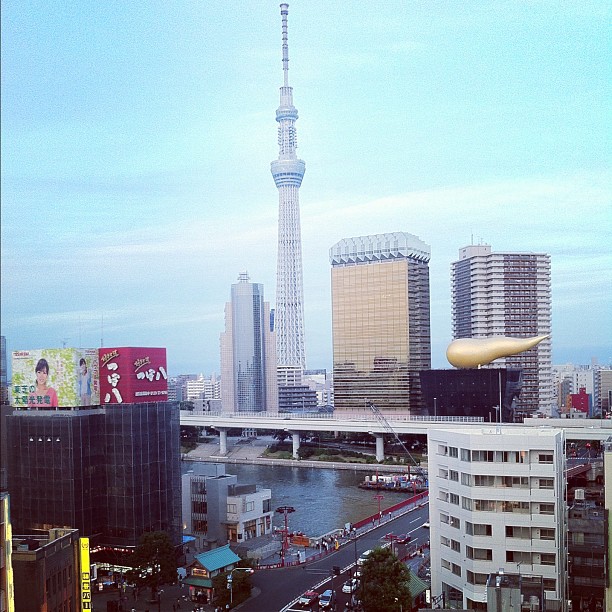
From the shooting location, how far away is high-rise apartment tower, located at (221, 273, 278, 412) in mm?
63500

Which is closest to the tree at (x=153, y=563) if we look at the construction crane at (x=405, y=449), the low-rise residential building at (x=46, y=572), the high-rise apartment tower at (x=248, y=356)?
the low-rise residential building at (x=46, y=572)

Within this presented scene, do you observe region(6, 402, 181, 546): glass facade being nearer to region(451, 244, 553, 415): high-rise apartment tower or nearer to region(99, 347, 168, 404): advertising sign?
region(99, 347, 168, 404): advertising sign

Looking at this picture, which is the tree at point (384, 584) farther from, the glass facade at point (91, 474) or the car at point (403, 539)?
the glass facade at point (91, 474)

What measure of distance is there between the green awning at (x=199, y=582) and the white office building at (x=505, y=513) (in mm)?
4497

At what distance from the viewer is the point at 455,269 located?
48250 mm

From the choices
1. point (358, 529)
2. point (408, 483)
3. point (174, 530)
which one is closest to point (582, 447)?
point (408, 483)

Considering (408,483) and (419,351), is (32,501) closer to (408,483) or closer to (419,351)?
(408,483)

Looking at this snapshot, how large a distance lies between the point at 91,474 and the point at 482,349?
20.4 metres

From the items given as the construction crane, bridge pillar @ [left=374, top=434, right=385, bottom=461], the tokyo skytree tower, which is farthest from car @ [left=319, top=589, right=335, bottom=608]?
the tokyo skytree tower

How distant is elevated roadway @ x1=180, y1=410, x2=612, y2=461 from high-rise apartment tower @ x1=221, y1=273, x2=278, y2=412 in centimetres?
1804

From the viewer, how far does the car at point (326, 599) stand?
43.1 feet

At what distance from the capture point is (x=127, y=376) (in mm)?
17000

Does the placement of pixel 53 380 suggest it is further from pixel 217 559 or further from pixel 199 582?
pixel 199 582

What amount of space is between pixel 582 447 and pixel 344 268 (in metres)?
18.0
